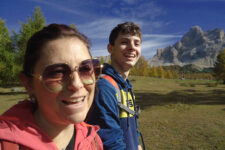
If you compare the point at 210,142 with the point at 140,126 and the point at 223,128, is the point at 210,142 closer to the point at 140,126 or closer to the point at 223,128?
the point at 223,128

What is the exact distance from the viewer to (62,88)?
1192 millimetres

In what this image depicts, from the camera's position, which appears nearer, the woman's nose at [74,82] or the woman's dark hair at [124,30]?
the woman's nose at [74,82]

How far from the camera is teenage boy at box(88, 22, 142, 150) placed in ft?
5.63

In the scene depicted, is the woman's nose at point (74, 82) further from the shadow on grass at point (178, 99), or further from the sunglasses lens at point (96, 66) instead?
the shadow on grass at point (178, 99)

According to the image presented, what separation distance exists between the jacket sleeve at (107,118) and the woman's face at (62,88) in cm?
46

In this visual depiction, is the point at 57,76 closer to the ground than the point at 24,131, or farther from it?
farther from it

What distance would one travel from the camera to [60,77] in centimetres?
119

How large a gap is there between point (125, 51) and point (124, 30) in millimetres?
312

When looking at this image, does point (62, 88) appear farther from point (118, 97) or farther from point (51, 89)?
point (118, 97)

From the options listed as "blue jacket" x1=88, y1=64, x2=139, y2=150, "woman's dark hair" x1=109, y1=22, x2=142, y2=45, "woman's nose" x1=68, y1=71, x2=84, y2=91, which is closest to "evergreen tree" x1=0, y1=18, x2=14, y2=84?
"woman's dark hair" x1=109, y1=22, x2=142, y2=45

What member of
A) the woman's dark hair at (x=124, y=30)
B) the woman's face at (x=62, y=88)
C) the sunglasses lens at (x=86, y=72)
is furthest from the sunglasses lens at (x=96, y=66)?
the woman's dark hair at (x=124, y=30)

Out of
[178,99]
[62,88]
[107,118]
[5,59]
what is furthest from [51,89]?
[5,59]

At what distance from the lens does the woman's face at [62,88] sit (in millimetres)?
1173

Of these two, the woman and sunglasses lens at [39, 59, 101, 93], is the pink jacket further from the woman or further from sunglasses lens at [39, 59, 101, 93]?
sunglasses lens at [39, 59, 101, 93]
